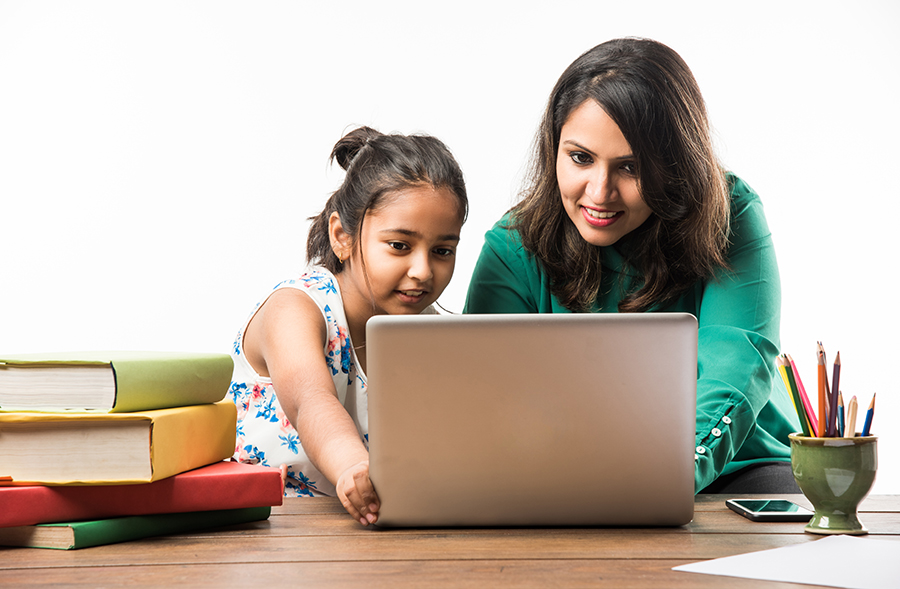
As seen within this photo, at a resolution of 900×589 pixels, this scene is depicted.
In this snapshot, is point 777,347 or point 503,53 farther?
point 503,53

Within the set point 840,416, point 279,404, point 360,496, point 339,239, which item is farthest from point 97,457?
point 339,239

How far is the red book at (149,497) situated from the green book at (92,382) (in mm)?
81

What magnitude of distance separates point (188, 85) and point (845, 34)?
295cm

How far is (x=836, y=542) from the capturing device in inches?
28.3

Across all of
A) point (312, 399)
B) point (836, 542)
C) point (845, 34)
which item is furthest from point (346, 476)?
point (845, 34)

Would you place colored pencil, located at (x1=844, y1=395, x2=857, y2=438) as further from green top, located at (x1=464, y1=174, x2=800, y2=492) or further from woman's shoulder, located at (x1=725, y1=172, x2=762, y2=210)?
woman's shoulder, located at (x1=725, y1=172, x2=762, y2=210)

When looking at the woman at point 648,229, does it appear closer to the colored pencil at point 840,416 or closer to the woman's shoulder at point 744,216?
the woman's shoulder at point 744,216

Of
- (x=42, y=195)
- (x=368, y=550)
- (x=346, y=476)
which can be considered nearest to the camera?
(x=368, y=550)

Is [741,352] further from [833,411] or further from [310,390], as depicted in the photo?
[310,390]

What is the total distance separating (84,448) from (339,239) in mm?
870

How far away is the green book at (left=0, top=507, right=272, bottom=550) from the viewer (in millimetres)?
714

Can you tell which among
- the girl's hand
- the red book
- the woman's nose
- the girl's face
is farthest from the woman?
the red book

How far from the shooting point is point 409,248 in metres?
1.39

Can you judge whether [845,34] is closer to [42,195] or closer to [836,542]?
[836,542]
